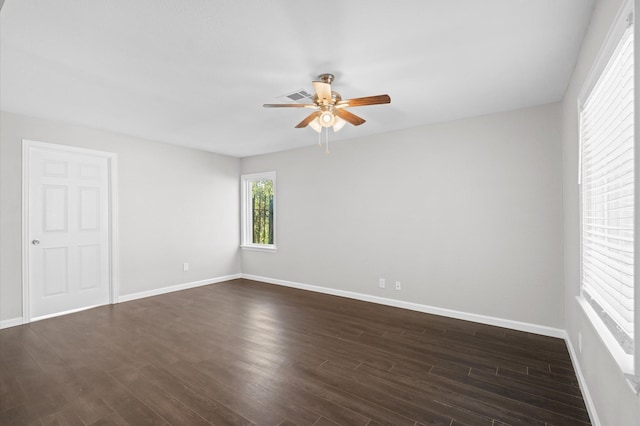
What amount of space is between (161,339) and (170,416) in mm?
1413

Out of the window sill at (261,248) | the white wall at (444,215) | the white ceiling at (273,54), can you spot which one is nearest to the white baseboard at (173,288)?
the window sill at (261,248)

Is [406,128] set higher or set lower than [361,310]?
higher

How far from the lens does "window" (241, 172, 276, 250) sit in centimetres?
607

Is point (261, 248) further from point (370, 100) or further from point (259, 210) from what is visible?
point (370, 100)

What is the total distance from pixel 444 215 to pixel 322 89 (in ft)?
7.88

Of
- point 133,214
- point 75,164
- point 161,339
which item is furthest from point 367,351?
point 75,164

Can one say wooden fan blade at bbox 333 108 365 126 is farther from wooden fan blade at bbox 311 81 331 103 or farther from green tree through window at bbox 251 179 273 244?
green tree through window at bbox 251 179 273 244

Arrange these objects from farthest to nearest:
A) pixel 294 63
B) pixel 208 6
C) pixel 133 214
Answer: pixel 133 214 → pixel 294 63 → pixel 208 6

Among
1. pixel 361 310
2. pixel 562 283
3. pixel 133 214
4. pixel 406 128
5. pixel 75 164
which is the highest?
pixel 406 128

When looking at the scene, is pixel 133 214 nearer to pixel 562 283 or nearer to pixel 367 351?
pixel 367 351

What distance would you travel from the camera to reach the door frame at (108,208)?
12.1ft

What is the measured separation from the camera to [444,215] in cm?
399

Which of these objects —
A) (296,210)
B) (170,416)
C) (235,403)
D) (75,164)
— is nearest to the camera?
(170,416)

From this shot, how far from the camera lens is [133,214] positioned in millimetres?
4758
